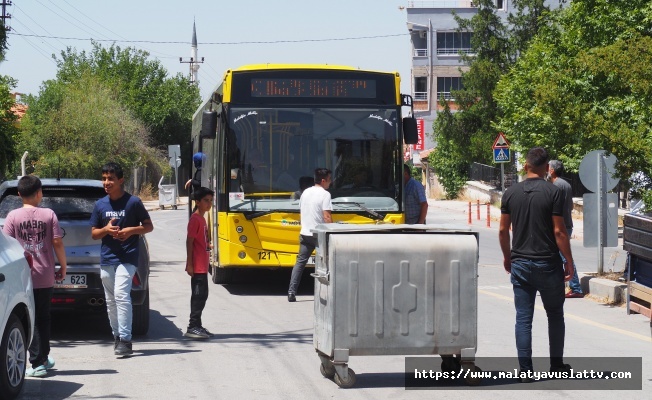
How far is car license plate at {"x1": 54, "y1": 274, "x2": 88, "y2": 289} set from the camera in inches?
421

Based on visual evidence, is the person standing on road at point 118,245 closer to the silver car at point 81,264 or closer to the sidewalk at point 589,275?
the silver car at point 81,264

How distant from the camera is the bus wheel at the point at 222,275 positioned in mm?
16750

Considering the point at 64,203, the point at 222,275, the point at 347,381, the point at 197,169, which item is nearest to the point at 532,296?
the point at 347,381

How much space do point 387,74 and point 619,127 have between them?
11.1 ft

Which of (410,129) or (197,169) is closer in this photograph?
(410,129)

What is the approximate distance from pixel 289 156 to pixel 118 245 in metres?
5.64

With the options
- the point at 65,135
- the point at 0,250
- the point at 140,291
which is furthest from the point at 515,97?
the point at 0,250

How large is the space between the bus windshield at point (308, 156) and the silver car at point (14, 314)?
6958 mm

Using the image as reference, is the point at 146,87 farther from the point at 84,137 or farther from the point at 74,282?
the point at 74,282

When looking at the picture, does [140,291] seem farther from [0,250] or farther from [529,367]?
[529,367]

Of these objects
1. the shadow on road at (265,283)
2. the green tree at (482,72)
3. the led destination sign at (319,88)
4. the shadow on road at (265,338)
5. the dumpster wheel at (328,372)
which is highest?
the green tree at (482,72)

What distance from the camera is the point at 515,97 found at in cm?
4431

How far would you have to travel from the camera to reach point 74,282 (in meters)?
10.7

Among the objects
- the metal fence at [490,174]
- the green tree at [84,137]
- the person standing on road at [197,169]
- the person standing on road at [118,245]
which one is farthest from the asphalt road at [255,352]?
the metal fence at [490,174]
